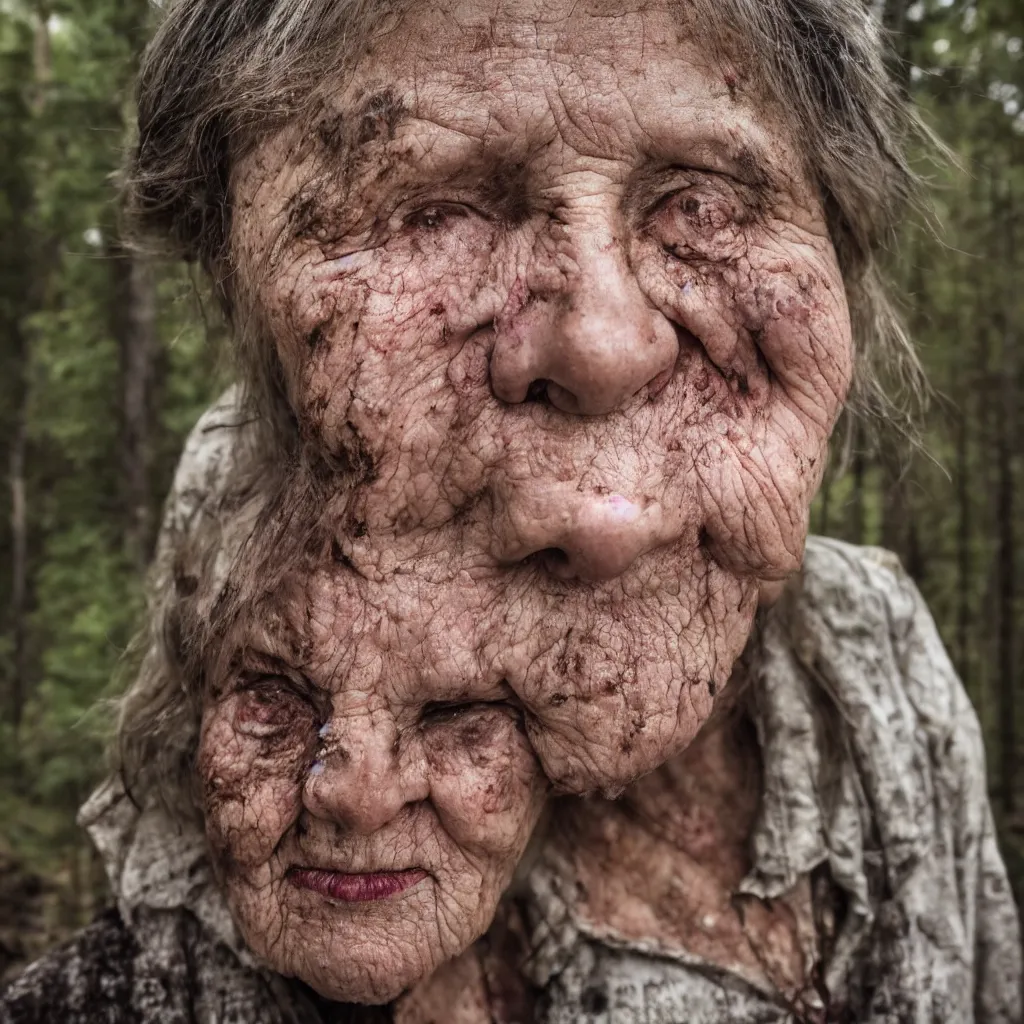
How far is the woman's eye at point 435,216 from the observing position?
126 cm

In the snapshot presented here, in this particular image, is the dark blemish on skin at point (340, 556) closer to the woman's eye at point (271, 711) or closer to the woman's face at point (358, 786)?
the woman's face at point (358, 786)

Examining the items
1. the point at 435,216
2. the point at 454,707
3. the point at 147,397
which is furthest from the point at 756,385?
the point at 147,397

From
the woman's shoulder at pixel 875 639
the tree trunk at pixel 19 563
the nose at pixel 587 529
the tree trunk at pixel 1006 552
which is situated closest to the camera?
the nose at pixel 587 529

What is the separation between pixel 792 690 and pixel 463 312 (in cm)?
85

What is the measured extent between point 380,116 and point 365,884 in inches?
36.3

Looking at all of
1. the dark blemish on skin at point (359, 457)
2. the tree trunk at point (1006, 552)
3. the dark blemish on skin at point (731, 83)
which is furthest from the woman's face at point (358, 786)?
the tree trunk at point (1006, 552)

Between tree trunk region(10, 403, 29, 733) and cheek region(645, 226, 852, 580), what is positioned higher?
cheek region(645, 226, 852, 580)

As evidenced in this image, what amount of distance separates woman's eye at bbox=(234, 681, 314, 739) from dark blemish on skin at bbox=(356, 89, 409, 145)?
0.67m

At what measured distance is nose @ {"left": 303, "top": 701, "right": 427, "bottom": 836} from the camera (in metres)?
1.22

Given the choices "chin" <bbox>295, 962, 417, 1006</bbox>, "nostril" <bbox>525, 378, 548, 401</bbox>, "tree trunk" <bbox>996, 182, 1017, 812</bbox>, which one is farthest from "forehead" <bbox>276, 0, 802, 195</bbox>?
"tree trunk" <bbox>996, 182, 1017, 812</bbox>

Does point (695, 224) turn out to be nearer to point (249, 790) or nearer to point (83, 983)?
point (249, 790)

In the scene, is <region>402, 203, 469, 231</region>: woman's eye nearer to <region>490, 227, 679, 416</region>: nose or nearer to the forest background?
<region>490, 227, 679, 416</region>: nose

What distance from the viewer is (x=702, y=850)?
1620mm

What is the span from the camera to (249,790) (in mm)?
1280
